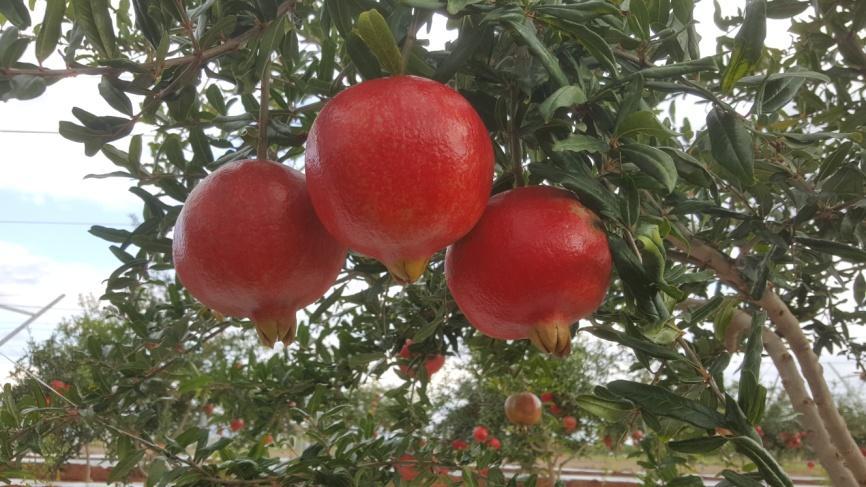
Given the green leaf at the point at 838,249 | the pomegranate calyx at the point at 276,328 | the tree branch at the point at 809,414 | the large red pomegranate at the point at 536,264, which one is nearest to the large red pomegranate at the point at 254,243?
the pomegranate calyx at the point at 276,328

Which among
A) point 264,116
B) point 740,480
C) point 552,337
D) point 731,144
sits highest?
point 264,116

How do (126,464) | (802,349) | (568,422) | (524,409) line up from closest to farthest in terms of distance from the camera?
1. (126,464)
2. (802,349)
3. (524,409)
4. (568,422)

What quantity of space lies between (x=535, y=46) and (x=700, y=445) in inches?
11.2

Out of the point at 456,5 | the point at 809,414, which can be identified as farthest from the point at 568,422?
the point at 456,5

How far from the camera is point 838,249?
0.65 meters

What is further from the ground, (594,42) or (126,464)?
(594,42)

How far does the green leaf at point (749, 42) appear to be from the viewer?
408mm

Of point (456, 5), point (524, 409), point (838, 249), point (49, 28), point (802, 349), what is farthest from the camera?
point (524, 409)

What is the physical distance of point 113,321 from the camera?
3.74 m

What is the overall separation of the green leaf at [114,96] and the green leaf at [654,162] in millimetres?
390

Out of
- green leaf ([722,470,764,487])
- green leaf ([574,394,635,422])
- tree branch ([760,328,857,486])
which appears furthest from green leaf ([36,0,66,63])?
tree branch ([760,328,857,486])

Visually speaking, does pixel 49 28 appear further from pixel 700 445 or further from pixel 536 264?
pixel 700 445

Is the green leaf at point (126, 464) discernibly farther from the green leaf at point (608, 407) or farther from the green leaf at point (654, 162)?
the green leaf at point (654, 162)

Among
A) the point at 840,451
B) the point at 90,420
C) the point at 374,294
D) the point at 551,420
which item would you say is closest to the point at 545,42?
the point at 374,294
